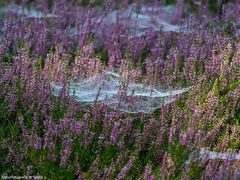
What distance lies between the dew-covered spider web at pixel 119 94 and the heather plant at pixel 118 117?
4 cm

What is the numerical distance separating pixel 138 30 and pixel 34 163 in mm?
3135

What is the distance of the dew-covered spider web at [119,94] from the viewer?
3730 millimetres

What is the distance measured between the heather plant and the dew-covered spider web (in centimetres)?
4

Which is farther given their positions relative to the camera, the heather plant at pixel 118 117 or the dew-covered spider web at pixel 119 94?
the dew-covered spider web at pixel 119 94

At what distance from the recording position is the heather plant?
2.99m

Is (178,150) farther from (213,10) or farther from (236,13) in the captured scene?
(213,10)

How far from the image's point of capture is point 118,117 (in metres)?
3.46

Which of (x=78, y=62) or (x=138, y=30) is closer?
(x=78, y=62)

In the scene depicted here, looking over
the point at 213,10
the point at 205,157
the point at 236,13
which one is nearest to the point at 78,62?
the point at 205,157

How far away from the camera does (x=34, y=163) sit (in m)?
3.00

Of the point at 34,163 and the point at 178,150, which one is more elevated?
the point at 178,150

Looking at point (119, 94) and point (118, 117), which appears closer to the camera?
point (118, 117)

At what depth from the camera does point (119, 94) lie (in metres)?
3.78

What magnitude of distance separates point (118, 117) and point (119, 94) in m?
0.35
